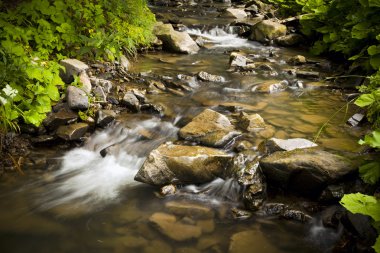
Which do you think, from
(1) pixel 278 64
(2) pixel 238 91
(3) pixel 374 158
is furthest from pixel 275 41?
(3) pixel 374 158

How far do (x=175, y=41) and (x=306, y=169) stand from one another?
646 centimetres

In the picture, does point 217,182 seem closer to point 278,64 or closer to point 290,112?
point 290,112

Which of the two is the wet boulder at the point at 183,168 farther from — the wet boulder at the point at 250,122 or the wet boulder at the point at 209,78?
the wet boulder at the point at 209,78

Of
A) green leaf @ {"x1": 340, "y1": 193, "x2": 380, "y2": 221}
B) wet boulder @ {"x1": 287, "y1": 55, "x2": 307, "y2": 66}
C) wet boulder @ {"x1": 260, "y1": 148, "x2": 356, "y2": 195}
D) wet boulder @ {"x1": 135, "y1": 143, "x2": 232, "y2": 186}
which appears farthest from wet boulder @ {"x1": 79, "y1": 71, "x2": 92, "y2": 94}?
wet boulder @ {"x1": 287, "y1": 55, "x2": 307, "y2": 66}

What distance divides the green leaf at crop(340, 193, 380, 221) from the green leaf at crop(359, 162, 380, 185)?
1.82ft

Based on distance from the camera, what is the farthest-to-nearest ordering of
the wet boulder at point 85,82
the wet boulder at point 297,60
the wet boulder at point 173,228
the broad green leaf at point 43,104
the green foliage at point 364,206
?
the wet boulder at point 297,60
the wet boulder at point 85,82
the broad green leaf at point 43,104
the wet boulder at point 173,228
the green foliage at point 364,206

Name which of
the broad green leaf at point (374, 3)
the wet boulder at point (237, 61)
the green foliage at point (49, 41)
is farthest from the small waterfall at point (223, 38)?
the broad green leaf at point (374, 3)

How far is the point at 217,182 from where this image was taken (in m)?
4.24

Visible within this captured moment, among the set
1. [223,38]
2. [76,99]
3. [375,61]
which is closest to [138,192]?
[76,99]

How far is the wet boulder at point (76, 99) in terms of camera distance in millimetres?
5384

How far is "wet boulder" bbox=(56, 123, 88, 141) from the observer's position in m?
5.09

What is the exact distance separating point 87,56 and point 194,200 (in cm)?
Answer: 429

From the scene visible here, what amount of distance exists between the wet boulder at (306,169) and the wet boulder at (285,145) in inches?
10.4

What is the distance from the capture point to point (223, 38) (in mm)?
11727
